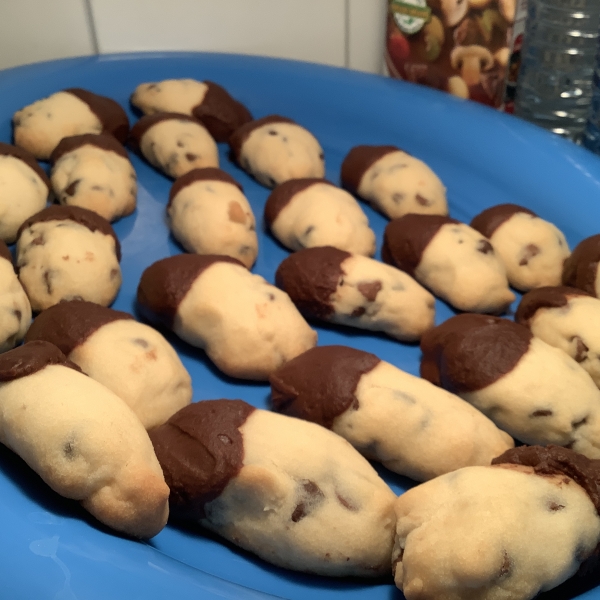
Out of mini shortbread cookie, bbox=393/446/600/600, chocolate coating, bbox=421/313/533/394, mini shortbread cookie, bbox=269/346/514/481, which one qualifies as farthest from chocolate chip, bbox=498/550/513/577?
chocolate coating, bbox=421/313/533/394

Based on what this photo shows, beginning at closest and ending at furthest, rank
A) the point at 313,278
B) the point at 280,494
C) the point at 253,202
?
the point at 280,494 → the point at 313,278 → the point at 253,202

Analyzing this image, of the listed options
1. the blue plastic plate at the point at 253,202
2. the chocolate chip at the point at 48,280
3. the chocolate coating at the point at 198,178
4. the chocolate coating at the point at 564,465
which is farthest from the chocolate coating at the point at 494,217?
the chocolate chip at the point at 48,280

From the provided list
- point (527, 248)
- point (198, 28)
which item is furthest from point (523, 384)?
point (198, 28)

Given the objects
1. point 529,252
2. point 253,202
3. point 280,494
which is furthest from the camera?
point 253,202

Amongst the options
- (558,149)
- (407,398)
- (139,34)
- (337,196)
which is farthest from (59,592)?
(139,34)

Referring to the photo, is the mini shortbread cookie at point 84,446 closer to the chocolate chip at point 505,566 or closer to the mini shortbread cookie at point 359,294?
the chocolate chip at point 505,566

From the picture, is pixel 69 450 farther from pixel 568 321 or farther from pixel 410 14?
pixel 410 14
